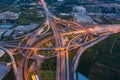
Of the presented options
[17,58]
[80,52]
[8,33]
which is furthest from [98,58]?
[8,33]

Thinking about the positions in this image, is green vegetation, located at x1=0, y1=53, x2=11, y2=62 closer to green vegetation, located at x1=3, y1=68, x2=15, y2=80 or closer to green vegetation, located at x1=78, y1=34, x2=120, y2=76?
green vegetation, located at x1=3, y1=68, x2=15, y2=80

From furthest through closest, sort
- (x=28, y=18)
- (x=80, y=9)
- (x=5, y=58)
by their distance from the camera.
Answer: (x=80, y=9) → (x=28, y=18) → (x=5, y=58)

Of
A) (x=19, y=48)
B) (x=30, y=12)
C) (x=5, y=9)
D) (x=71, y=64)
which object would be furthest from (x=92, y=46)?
(x=5, y=9)

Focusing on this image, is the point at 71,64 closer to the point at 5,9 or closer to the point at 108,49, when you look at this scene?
the point at 108,49

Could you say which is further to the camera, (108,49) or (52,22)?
(52,22)

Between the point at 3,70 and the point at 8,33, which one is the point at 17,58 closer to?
the point at 3,70

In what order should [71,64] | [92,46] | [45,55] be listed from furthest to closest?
[92,46] → [45,55] → [71,64]
